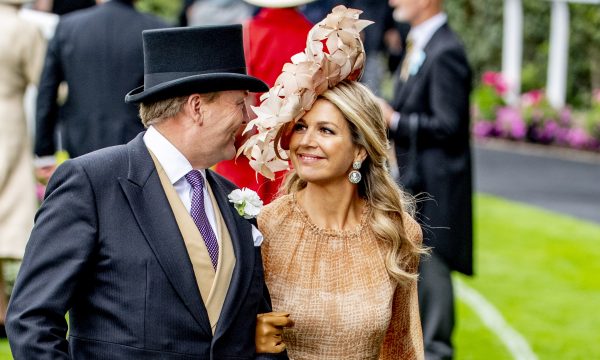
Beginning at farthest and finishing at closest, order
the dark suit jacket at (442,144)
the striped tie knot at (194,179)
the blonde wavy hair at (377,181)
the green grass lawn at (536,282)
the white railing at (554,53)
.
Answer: the white railing at (554,53) < the green grass lawn at (536,282) < the dark suit jacket at (442,144) < the blonde wavy hair at (377,181) < the striped tie knot at (194,179)

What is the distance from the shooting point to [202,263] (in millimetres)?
3355

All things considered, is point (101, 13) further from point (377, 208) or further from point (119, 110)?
point (377, 208)

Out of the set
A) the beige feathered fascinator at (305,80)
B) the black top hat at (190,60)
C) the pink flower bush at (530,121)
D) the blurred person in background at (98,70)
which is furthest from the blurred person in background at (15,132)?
the pink flower bush at (530,121)

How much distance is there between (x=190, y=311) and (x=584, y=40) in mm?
25412

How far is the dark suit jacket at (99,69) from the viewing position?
6559 millimetres

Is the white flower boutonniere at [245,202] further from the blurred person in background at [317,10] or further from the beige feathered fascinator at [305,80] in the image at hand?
the blurred person in background at [317,10]

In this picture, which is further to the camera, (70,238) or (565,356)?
(565,356)

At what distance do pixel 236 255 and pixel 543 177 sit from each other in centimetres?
1405

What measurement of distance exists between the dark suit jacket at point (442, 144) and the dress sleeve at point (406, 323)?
2.04 metres

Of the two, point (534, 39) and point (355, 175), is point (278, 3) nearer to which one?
point (355, 175)

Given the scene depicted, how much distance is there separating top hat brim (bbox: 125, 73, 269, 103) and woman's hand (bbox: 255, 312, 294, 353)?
27.8 inches

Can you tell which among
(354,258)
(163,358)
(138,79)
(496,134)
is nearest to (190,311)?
(163,358)

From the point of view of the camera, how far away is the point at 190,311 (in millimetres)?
3275

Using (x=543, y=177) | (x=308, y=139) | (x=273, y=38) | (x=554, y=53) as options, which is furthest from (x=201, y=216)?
(x=554, y=53)
